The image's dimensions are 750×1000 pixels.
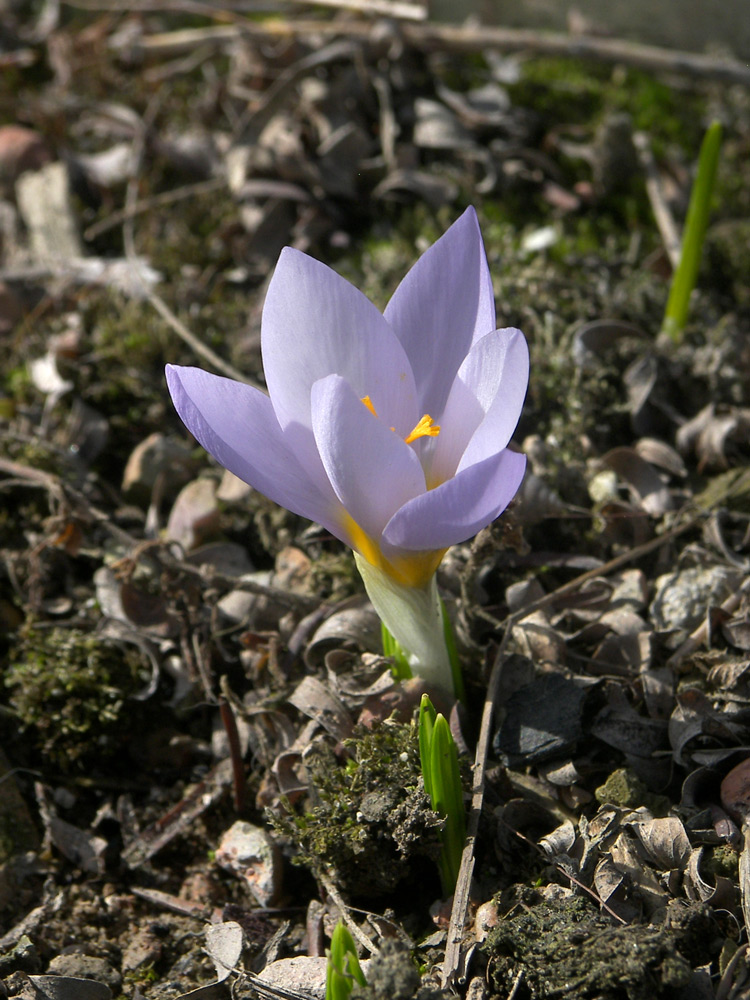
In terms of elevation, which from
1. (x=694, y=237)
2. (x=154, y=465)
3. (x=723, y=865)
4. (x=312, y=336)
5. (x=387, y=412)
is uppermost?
(x=312, y=336)

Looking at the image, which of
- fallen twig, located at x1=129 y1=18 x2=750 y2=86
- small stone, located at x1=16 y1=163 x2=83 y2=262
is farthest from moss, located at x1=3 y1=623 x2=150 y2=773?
fallen twig, located at x1=129 y1=18 x2=750 y2=86

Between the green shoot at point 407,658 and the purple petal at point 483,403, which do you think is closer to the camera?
the purple petal at point 483,403

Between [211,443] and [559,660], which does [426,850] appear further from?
[211,443]

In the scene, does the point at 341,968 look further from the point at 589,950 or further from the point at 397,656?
the point at 397,656

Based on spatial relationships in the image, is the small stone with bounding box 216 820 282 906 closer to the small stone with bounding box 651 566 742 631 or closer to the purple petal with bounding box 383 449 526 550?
the purple petal with bounding box 383 449 526 550

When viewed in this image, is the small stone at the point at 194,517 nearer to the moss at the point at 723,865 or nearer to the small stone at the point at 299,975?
the small stone at the point at 299,975

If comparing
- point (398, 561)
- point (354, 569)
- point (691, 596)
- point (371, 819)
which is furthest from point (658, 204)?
point (371, 819)

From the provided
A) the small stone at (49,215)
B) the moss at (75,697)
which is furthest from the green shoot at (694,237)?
the small stone at (49,215)

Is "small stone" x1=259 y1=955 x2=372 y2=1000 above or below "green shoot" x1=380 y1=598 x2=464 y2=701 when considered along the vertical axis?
below
